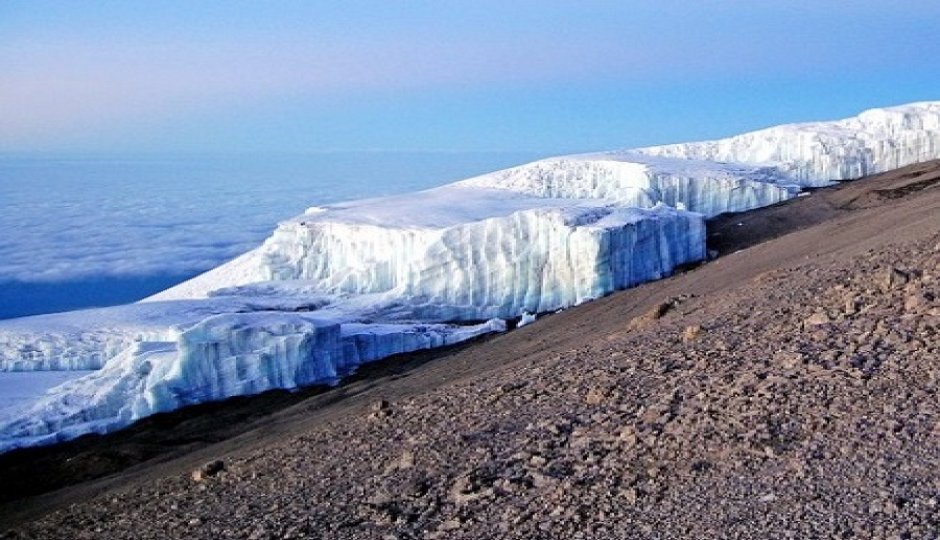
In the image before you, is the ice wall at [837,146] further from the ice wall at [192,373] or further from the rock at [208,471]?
the rock at [208,471]

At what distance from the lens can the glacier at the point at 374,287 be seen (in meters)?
16.5

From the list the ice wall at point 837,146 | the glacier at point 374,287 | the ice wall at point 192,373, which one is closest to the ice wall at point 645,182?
the glacier at point 374,287

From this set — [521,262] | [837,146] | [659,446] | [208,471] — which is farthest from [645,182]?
[659,446]

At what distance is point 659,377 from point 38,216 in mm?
78389

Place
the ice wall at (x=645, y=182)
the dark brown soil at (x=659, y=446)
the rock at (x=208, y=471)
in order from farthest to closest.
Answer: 1. the ice wall at (x=645, y=182)
2. the rock at (x=208, y=471)
3. the dark brown soil at (x=659, y=446)

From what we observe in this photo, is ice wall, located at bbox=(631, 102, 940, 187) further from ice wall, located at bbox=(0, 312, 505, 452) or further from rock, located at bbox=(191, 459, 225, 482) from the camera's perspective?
rock, located at bbox=(191, 459, 225, 482)

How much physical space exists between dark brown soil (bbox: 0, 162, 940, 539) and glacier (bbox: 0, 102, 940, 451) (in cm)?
582

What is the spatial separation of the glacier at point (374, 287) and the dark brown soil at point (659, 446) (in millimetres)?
5817

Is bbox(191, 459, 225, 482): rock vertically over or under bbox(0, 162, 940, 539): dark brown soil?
under

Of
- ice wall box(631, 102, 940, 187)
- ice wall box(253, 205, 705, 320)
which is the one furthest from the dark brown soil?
ice wall box(631, 102, 940, 187)

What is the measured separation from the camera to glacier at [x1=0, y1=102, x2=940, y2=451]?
1652cm

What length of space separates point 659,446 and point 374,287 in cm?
1875

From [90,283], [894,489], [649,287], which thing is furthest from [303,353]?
[90,283]

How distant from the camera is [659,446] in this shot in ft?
19.6
